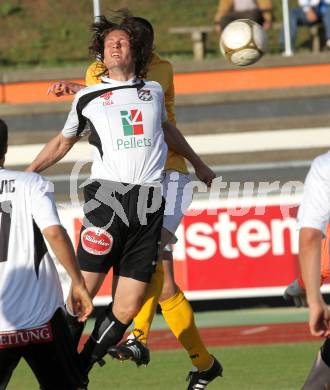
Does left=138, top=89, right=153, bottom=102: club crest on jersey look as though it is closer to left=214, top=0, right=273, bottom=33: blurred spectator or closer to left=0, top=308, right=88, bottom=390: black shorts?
left=0, top=308, right=88, bottom=390: black shorts

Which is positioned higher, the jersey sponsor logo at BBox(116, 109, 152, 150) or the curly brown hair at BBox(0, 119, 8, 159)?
the curly brown hair at BBox(0, 119, 8, 159)

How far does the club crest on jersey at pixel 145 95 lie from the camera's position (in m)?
6.14

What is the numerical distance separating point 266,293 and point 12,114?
6133 mm

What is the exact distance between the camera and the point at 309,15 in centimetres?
1625

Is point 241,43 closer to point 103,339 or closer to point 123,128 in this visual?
point 123,128

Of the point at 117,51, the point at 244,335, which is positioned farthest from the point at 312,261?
the point at 244,335

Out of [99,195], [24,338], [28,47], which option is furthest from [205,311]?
[28,47]

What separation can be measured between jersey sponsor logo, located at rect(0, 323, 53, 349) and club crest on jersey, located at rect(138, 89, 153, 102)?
5.67ft

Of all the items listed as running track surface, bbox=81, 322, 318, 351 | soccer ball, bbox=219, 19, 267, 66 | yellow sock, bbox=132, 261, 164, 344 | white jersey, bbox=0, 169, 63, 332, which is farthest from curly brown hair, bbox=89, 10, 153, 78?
running track surface, bbox=81, 322, 318, 351

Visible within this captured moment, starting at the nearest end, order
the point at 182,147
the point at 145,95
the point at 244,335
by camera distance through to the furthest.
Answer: the point at 145,95
the point at 182,147
the point at 244,335

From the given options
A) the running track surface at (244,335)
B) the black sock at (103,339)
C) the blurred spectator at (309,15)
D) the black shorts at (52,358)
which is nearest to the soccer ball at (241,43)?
the running track surface at (244,335)

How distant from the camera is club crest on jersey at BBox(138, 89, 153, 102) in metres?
6.14

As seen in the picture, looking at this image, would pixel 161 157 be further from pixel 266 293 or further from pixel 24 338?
pixel 266 293

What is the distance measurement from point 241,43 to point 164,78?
288cm
